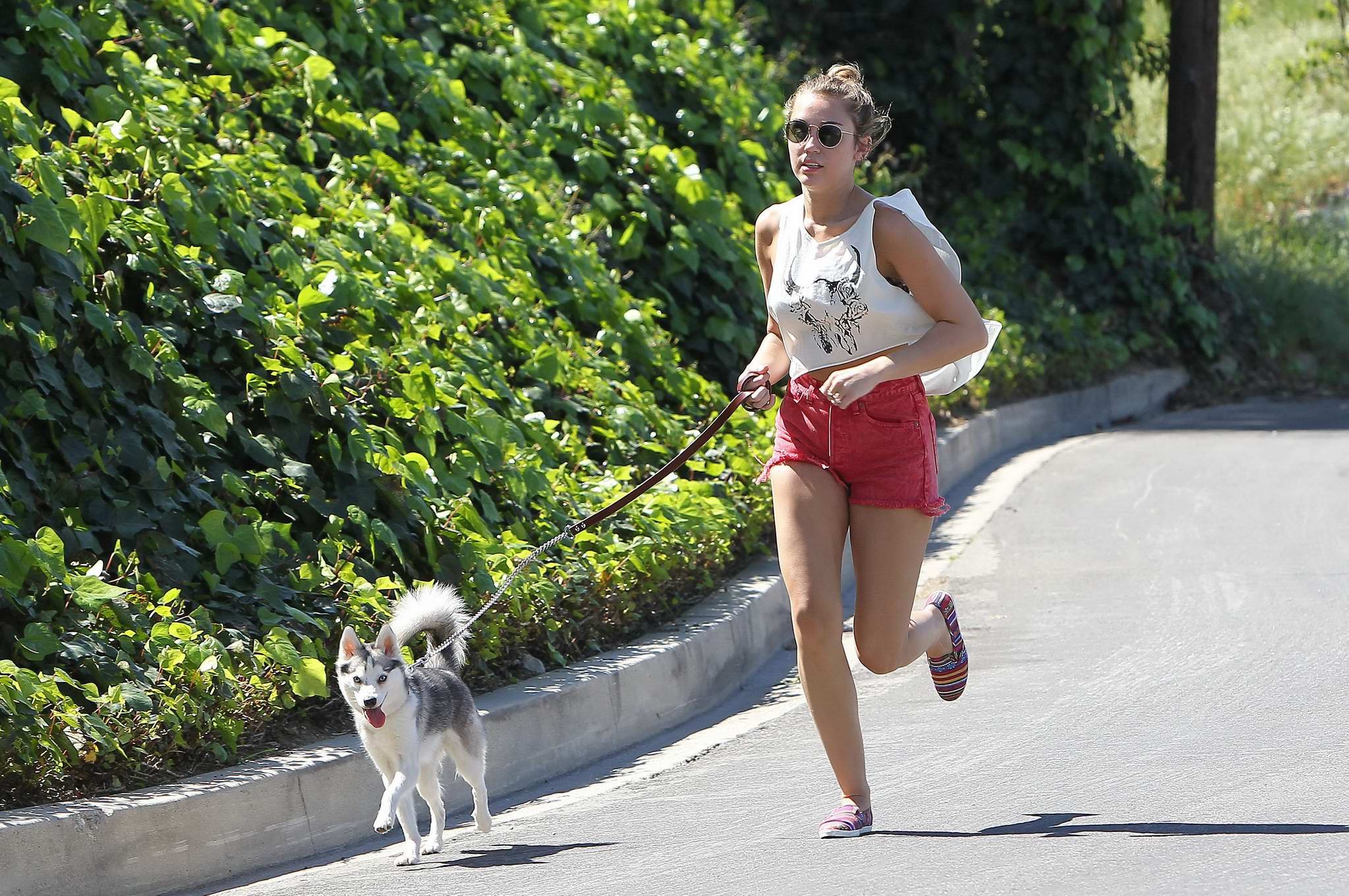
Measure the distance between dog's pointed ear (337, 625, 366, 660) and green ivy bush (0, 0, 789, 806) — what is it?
616 millimetres

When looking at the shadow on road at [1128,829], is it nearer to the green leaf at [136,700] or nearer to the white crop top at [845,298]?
the white crop top at [845,298]

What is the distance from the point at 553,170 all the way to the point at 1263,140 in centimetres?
1644

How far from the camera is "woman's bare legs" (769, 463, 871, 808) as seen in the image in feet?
16.2

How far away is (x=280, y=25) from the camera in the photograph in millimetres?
10180

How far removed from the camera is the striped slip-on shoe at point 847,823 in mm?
5031

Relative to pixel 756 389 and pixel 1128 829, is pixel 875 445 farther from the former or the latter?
pixel 1128 829

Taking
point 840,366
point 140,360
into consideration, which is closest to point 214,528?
point 140,360

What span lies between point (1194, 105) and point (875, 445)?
13425mm

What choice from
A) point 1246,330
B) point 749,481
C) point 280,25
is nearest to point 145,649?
point 749,481

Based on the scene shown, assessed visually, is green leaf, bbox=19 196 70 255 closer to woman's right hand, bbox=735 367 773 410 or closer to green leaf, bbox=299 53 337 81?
woman's right hand, bbox=735 367 773 410

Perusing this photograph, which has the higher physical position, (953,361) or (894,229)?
(894,229)

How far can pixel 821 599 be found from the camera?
4934 millimetres

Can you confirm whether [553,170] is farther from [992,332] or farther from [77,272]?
[992,332]

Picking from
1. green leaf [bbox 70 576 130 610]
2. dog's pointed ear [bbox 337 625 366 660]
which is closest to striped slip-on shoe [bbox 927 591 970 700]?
dog's pointed ear [bbox 337 625 366 660]
